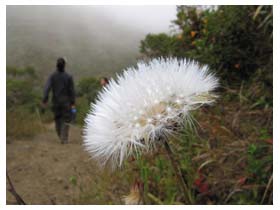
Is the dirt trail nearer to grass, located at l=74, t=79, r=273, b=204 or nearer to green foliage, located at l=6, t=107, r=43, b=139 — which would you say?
grass, located at l=74, t=79, r=273, b=204

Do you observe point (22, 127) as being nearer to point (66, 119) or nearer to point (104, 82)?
point (66, 119)

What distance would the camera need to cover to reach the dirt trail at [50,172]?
6.23 feet

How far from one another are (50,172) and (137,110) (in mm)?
2277

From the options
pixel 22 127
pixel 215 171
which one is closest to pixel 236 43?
pixel 215 171

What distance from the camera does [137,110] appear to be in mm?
585

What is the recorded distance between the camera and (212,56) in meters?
2.82

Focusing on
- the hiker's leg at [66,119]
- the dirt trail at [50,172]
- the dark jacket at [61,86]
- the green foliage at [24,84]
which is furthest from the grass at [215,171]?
the green foliage at [24,84]

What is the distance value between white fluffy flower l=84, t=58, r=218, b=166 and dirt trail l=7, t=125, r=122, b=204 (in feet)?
2.43

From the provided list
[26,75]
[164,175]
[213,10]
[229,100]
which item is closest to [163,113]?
[164,175]

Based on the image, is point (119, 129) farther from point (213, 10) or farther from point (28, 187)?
point (213, 10)

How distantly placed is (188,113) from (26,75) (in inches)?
377

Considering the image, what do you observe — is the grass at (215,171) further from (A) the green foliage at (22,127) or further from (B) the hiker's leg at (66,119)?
(A) the green foliage at (22,127)

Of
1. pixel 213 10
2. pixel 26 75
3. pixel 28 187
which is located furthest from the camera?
pixel 26 75

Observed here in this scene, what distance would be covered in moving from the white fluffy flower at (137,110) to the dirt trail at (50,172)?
74cm
